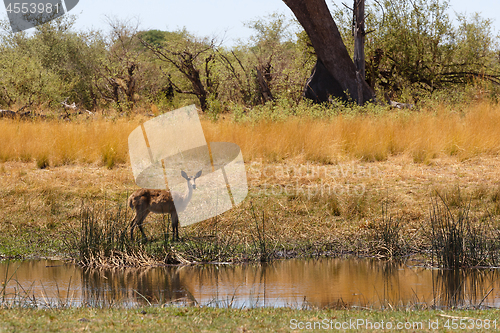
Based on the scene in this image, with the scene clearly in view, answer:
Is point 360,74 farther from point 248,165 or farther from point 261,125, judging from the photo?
point 248,165

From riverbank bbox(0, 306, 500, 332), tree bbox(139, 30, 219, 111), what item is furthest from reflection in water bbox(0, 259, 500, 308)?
tree bbox(139, 30, 219, 111)

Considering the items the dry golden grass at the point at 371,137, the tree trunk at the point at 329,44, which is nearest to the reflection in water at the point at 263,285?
the dry golden grass at the point at 371,137

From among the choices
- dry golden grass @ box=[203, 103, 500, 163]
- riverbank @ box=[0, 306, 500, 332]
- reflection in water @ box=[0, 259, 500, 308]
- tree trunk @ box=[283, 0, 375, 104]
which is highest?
tree trunk @ box=[283, 0, 375, 104]

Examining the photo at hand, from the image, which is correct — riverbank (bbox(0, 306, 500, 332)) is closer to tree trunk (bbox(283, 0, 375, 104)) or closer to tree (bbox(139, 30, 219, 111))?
tree trunk (bbox(283, 0, 375, 104))

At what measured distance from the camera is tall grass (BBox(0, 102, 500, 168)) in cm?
1362

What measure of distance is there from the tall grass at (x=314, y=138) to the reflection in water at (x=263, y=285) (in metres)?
5.54

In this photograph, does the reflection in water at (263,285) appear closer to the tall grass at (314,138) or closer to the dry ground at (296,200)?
the dry ground at (296,200)

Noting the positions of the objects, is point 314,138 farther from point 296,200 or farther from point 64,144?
point 64,144

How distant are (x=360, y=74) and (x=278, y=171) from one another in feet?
25.1

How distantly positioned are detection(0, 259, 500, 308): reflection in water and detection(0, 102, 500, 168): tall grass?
5.54 metres

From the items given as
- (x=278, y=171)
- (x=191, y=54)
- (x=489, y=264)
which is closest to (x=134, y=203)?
(x=278, y=171)

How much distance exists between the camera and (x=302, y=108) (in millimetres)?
18016

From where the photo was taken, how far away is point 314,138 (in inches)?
555

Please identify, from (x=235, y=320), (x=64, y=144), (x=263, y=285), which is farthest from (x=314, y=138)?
(x=235, y=320)
